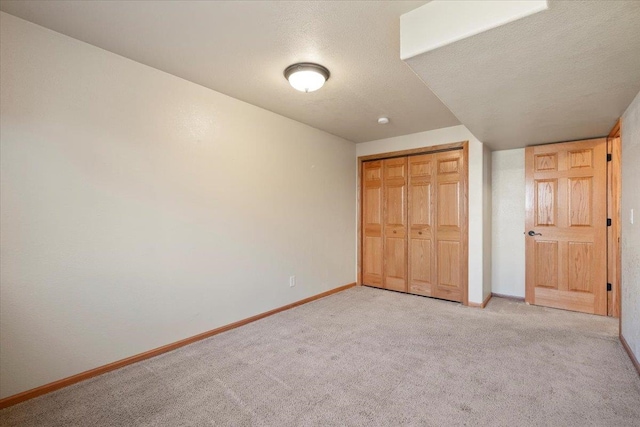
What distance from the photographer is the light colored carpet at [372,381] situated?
5.75ft

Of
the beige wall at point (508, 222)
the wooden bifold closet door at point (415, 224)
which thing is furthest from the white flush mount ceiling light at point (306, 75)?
the beige wall at point (508, 222)

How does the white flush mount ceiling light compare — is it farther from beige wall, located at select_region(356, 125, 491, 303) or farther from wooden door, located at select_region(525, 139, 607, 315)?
wooden door, located at select_region(525, 139, 607, 315)

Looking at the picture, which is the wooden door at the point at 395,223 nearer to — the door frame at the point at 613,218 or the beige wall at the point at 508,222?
the beige wall at the point at 508,222

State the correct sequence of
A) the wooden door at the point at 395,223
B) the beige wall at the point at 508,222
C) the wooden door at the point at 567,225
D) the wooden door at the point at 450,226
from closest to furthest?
the wooden door at the point at 567,225 → the wooden door at the point at 450,226 → the beige wall at the point at 508,222 → the wooden door at the point at 395,223

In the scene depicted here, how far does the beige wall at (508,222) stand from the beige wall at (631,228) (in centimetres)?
138

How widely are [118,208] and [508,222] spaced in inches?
182

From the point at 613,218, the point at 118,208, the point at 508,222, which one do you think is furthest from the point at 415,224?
the point at 118,208

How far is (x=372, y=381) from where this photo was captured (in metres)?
2.11

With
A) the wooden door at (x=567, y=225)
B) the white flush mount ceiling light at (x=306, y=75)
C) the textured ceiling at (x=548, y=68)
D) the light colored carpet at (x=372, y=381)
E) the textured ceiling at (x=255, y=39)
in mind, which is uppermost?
the textured ceiling at (x=255, y=39)

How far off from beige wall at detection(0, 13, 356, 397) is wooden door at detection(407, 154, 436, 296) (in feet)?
6.56

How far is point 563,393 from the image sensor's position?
1.96m

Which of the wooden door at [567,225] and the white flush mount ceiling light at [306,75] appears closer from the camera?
the white flush mount ceiling light at [306,75]

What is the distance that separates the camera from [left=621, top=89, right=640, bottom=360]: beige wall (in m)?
2.27

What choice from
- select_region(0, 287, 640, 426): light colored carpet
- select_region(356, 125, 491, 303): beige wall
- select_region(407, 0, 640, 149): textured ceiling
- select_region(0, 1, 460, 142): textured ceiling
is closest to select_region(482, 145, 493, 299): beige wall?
select_region(356, 125, 491, 303): beige wall
